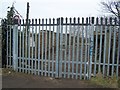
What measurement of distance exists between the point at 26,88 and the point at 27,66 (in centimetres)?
208

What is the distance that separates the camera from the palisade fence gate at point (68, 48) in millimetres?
7934

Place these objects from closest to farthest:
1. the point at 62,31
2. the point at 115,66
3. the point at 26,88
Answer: the point at 26,88
the point at 115,66
the point at 62,31

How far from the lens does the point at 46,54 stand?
8.88 m

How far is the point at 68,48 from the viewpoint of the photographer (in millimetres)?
8461

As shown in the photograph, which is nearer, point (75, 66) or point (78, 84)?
point (78, 84)

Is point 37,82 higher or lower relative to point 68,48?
lower

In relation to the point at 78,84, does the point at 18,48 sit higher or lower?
higher

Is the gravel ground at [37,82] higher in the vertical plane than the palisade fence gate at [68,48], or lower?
lower

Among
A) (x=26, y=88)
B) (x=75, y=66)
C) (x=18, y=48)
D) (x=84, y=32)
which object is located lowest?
(x=26, y=88)

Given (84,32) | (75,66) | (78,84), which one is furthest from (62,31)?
(78,84)

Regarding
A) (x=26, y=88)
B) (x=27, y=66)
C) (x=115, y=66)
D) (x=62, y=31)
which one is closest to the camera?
(x=26, y=88)

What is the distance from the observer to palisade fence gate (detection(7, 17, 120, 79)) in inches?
312

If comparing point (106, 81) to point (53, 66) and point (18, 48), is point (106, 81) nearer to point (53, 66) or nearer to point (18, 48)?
point (53, 66)

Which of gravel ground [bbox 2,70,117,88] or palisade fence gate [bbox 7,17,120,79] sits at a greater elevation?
palisade fence gate [bbox 7,17,120,79]
